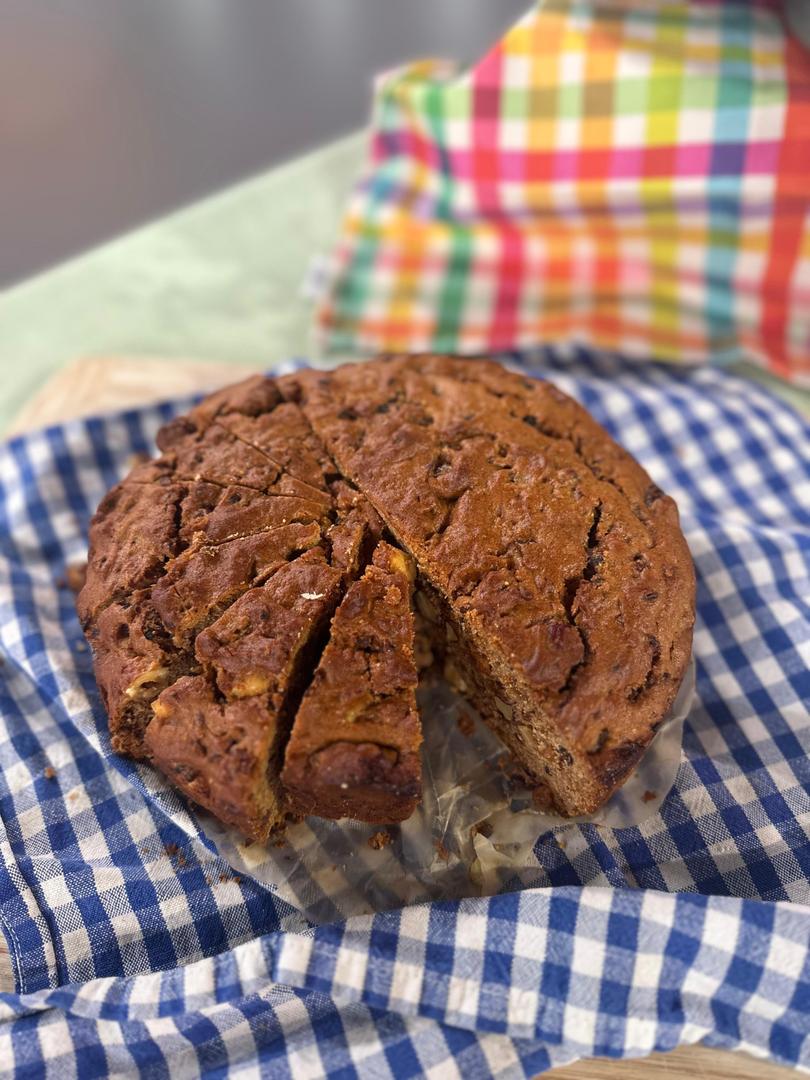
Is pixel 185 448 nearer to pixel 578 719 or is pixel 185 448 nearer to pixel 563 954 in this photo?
pixel 578 719

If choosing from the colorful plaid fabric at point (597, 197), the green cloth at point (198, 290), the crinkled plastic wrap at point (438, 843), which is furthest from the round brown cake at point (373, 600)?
the green cloth at point (198, 290)

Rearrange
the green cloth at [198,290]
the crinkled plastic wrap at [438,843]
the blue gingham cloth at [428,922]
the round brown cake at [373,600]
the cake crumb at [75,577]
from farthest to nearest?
the green cloth at [198,290] → the cake crumb at [75,577] → the crinkled plastic wrap at [438,843] → the round brown cake at [373,600] → the blue gingham cloth at [428,922]

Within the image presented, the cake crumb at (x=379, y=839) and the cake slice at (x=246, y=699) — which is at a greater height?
the cake slice at (x=246, y=699)

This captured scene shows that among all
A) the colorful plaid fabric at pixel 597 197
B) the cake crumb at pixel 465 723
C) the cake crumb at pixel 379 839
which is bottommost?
the cake crumb at pixel 379 839

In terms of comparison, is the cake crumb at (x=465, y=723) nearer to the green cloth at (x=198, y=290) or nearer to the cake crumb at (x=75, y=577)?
the cake crumb at (x=75, y=577)

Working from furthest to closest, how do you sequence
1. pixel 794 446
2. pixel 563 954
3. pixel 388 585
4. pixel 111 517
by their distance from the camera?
1. pixel 794 446
2. pixel 111 517
3. pixel 388 585
4. pixel 563 954

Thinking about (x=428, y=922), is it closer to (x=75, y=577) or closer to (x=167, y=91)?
(x=75, y=577)

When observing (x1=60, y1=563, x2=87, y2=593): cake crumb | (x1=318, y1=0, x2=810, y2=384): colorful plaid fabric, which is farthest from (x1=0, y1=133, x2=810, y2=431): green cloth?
(x1=60, y1=563, x2=87, y2=593): cake crumb

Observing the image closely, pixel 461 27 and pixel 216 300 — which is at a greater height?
pixel 461 27

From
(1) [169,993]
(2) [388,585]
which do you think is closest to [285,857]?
(1) [169,993]
